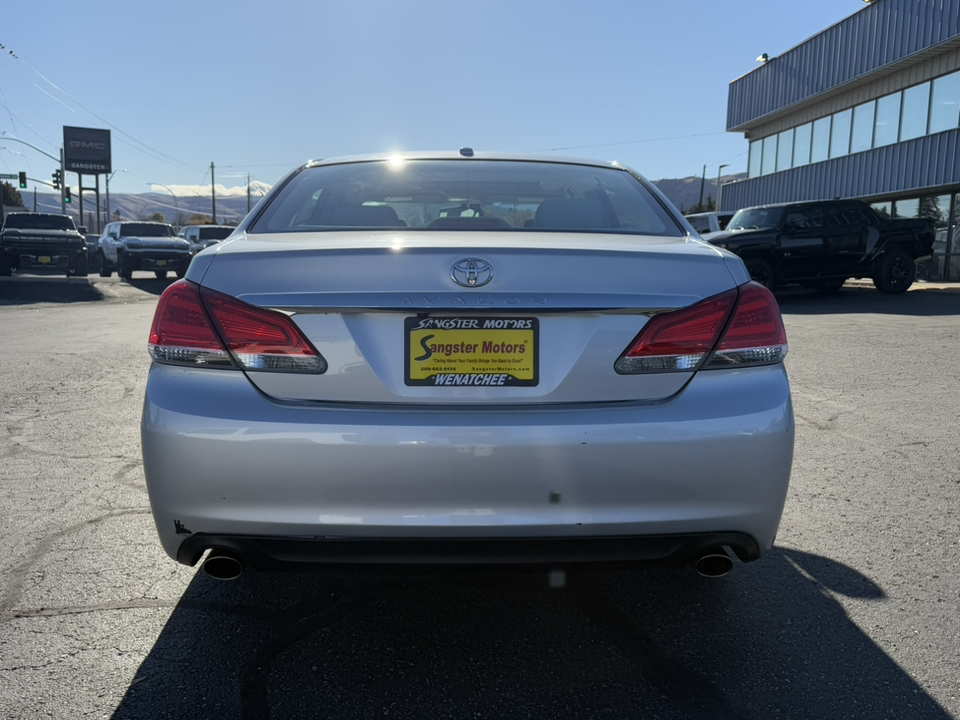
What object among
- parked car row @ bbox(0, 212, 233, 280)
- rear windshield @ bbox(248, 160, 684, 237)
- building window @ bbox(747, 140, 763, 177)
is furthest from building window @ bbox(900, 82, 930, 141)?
rear windshield @ bbox(248, 160, 684, 237)

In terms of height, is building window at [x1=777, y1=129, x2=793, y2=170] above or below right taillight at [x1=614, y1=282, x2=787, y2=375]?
above

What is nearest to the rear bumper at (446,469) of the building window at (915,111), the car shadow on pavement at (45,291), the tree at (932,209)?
the car shadow on pavement at (45,291)

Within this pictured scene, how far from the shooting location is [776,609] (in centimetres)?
297

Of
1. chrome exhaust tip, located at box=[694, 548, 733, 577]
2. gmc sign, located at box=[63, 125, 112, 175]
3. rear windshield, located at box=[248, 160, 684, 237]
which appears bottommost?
chrome exhaust tip, located at box=[694, 548, 733, 577]

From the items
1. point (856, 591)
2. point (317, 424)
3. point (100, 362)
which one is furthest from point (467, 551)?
point (100, 362)

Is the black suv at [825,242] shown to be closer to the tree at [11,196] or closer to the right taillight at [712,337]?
the right taillight at [712,337]

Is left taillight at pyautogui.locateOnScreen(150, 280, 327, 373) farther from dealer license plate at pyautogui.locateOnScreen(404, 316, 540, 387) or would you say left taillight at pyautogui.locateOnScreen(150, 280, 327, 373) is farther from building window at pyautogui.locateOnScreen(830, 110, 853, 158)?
building window at pyautogui.locateOnScreen(830, 110, 853, 158)

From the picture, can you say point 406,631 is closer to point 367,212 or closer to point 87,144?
point 367,212

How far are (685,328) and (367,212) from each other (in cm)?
→ 126

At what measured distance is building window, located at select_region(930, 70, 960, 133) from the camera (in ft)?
72.6

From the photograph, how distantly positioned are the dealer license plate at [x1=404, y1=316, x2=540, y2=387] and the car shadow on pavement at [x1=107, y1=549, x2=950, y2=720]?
562mm

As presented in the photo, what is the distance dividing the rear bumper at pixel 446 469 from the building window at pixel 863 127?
26921 millimetres

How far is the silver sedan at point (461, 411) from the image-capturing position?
2242mm

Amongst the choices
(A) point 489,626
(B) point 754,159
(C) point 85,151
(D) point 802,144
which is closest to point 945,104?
(D) point 802,144
